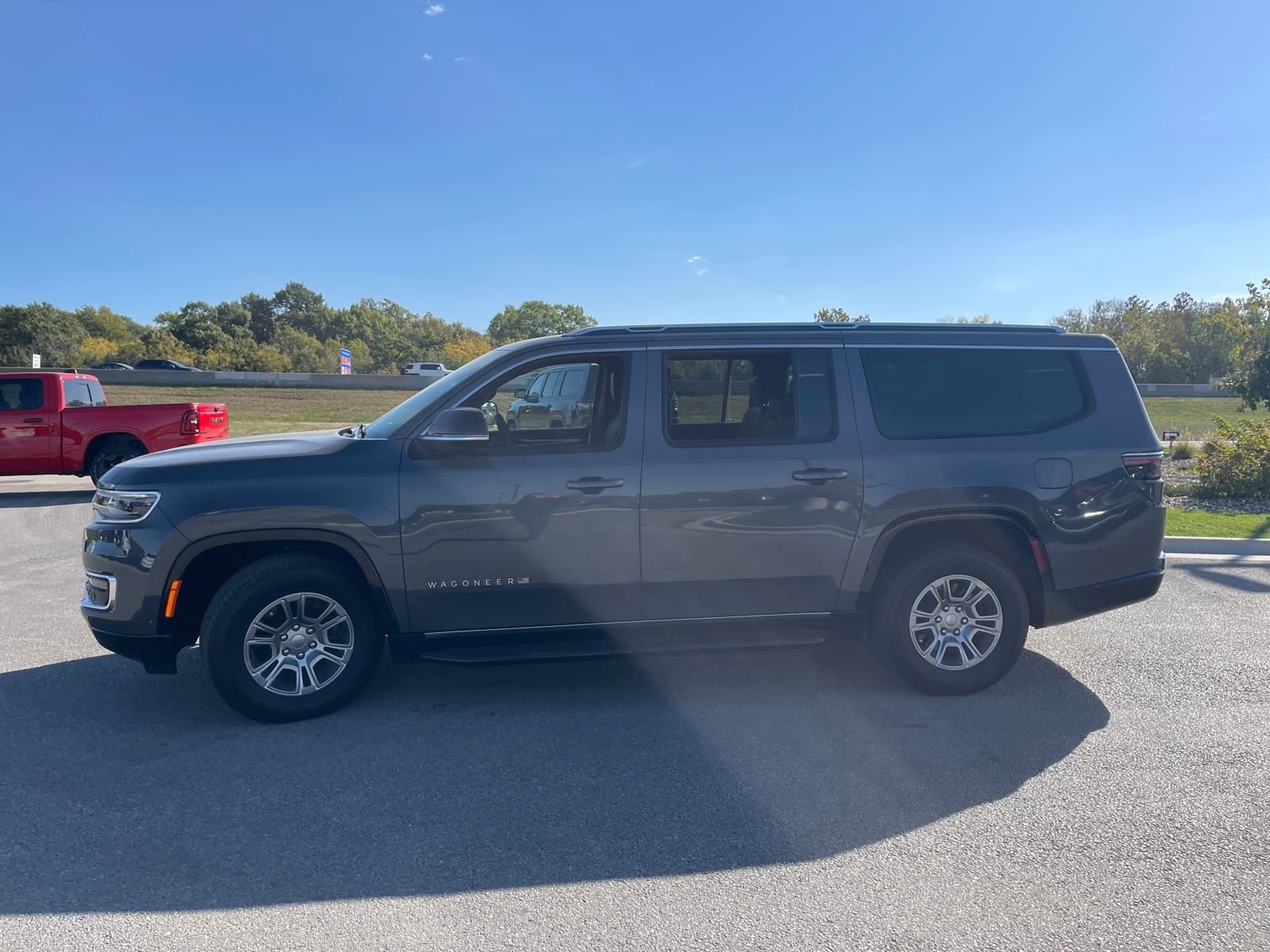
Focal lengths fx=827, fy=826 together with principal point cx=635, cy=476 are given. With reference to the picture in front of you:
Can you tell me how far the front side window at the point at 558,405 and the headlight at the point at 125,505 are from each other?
161cm

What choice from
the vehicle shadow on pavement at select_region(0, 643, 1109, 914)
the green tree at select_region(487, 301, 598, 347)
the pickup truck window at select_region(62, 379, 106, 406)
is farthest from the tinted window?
the green tree at select_region(487, 301, 598, 347)

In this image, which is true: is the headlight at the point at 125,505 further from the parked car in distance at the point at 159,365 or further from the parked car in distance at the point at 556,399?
the parked car in distance at the point at 159,365

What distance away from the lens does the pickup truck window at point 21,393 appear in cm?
1236

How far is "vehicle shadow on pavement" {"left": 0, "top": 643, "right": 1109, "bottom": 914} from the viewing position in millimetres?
2945

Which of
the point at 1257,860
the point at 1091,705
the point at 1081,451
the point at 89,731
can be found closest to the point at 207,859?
the point at 89,731

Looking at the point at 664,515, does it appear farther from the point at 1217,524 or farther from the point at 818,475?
the point at 1217,524

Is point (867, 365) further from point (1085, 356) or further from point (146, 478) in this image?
point (146, 478)

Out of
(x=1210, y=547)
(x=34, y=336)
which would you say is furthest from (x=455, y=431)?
(x=34, y=336)

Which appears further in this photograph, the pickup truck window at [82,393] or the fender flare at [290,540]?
the pickup truck window at [82,393]

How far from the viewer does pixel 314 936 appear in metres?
2.55

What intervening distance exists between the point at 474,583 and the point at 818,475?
1869 mm

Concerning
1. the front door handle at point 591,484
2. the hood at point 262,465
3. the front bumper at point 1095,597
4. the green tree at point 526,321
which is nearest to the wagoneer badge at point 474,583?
the front door handle at point 591,484

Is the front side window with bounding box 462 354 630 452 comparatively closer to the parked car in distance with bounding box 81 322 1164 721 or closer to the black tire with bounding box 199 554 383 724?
the parked car in distance with bounding box 81 322 1164 721

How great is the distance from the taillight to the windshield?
3531 millimetres
